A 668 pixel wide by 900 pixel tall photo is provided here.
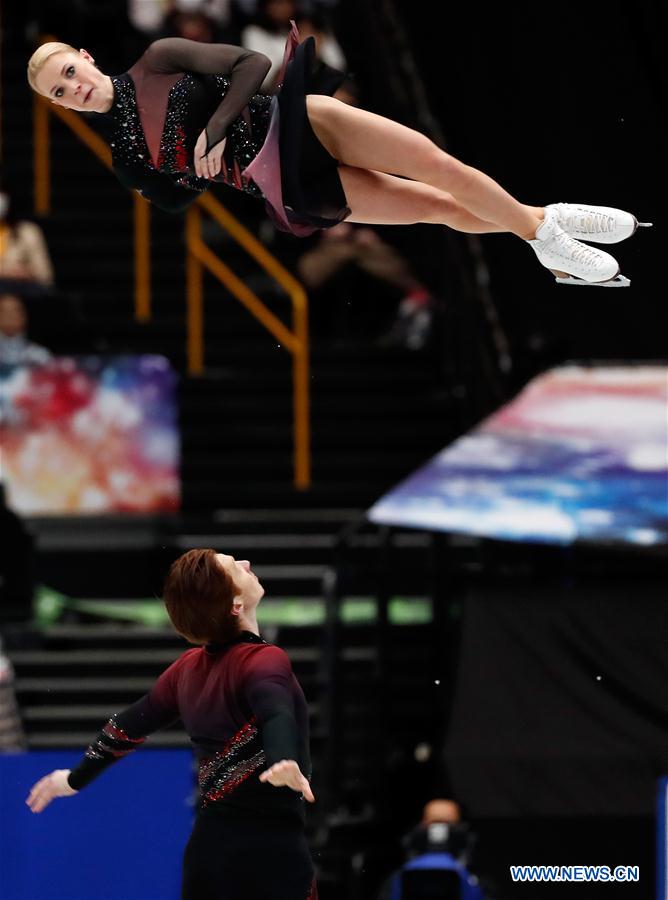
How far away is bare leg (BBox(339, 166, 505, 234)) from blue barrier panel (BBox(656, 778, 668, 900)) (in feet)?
8.88

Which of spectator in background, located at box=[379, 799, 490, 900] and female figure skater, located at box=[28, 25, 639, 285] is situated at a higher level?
female figure skater, located at box=[28, 25, 639, 285]

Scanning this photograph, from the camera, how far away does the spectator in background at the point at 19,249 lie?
10781mm

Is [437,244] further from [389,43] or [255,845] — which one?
[255,845]

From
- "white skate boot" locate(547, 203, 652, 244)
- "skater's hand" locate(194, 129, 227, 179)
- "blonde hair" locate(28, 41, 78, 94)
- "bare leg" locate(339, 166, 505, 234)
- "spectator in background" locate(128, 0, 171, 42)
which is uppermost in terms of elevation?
"spectator in background" locate(128, 0, 171, 42)

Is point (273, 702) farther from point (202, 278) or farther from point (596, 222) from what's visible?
point (202, 278)

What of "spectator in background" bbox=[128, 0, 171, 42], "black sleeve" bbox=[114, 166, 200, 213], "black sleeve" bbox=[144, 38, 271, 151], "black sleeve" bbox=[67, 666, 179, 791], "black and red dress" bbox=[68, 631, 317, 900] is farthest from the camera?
"spectator in background" bbox=[128, 0, 171, 42]

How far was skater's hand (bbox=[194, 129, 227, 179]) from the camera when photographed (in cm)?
526

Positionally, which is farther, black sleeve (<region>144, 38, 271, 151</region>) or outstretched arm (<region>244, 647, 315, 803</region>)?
black sleeve (<region>144, 38, 271, 151</region>)

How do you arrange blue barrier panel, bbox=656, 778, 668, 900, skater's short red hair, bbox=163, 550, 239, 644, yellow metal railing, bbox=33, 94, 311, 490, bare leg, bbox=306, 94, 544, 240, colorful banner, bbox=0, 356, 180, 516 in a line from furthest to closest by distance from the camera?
yellow metal railing, bbox=33, 94, 311, 490
colorful banner, bbox=0, 356, 180, 516
blue barrier panel, bbox=656, 778, 668, 900
bare leg, bbox=306, 94, 544, 240
skater's short red hair, bbox=163, 550, 239, 644

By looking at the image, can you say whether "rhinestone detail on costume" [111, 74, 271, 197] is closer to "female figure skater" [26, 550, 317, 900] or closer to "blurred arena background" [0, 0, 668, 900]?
"female figure skater" [26, 550, 317, 900]

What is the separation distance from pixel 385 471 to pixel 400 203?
543 cm

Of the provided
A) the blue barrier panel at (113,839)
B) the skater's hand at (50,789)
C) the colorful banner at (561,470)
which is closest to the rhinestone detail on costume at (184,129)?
the skater's hand at (50,789)

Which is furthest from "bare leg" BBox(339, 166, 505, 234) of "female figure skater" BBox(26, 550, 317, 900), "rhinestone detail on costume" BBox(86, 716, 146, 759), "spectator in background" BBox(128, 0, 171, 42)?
"spectator in background" BBox(128, 0, 171, 42)

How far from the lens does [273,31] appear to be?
33.9 ft
